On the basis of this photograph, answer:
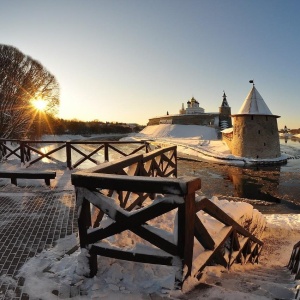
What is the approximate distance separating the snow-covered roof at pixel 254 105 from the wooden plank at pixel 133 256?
29751 mm

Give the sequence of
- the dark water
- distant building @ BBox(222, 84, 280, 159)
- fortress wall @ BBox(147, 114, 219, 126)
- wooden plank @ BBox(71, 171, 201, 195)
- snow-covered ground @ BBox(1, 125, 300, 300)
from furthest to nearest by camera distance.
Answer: fortress wall @ BBox(147, 114, 219, 126) < distant building @ BBox(222, 84, 280, 159) < the dark water < snow-covered ground @ BBox(1, 125, 300, 300) < wooden plank @ BBox(71, 171, 201, 195)

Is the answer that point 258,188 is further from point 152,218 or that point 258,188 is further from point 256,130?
point 256,130

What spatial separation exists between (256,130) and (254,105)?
289 cm

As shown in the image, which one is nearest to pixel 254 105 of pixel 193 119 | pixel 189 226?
pixel 189 226

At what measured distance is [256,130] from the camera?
30062mm

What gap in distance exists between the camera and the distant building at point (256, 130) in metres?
30.0

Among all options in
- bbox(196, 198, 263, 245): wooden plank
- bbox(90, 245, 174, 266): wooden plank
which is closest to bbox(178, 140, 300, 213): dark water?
bbox(196, 198, 263, 245): wooden plank

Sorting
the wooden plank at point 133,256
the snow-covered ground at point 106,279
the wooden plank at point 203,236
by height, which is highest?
the wooden plank at point 203,236

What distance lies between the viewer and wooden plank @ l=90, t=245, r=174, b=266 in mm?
2561

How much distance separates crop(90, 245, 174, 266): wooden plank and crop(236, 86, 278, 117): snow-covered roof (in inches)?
1171

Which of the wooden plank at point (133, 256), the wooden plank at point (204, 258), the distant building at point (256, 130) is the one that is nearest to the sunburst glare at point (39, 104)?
the wooden plank at point (133, 256)

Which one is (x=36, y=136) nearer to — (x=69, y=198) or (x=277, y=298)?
(x=69, y=198)

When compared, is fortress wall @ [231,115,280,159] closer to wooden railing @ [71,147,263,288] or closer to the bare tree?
the bare tree

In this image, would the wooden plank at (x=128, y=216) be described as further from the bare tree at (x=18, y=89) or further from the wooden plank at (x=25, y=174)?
the bare tree at (x=18, y=89)
